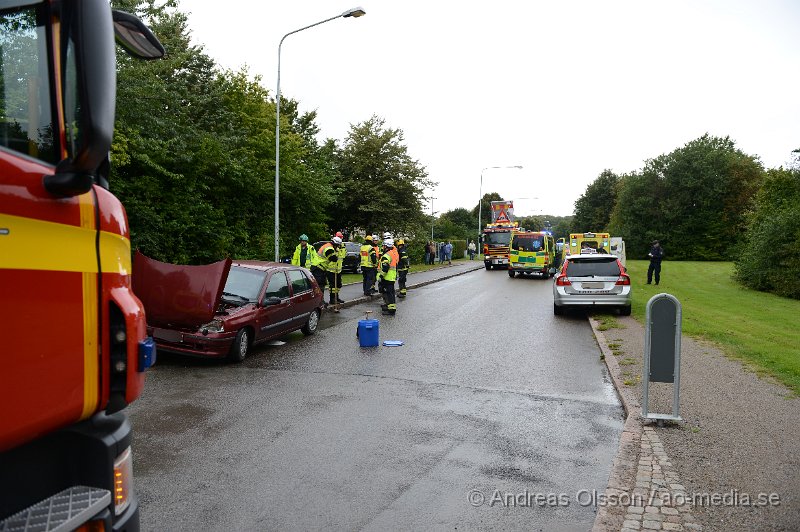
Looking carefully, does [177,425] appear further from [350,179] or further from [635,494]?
[350,179]

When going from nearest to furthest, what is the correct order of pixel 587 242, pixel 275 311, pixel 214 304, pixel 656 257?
pixel 214 304 → pixel 275 311 → pixel 656 257 → pixel 587 242

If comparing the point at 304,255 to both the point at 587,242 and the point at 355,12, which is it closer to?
the point at 355,12

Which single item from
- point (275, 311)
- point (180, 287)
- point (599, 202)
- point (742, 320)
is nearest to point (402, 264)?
point (275, 311)

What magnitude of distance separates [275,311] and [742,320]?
11.8m

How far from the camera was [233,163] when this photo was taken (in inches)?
660

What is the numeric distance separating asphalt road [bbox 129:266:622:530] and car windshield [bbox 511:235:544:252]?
19.9m

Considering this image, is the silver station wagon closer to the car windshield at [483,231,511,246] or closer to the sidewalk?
the sidewalk

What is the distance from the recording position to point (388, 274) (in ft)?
48.8

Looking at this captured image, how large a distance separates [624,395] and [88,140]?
22.3 ft

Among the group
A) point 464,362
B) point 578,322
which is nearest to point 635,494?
point 464,362

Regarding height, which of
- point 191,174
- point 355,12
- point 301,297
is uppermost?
point 355,12

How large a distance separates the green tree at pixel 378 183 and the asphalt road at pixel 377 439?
84.7 ft

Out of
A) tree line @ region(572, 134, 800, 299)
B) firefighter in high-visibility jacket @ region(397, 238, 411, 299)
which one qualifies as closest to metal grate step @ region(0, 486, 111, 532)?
firefighter in high-visibility jacket @ region(397, 238, 411, 299)

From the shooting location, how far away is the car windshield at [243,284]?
962 centimetres
